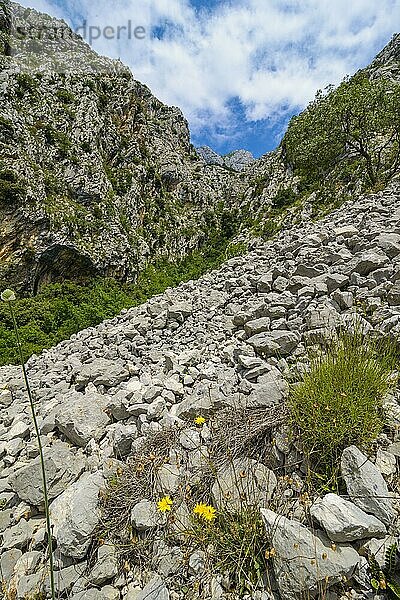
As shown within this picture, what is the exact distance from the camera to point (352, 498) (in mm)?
1992

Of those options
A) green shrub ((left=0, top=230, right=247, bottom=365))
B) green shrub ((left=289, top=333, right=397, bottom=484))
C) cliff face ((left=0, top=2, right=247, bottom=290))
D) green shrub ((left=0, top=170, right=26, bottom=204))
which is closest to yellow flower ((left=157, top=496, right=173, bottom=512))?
green shrub ((left=289, top=333, right=397, bottom=484))

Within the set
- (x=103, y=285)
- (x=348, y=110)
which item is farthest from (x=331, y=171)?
(x=103, y=285)

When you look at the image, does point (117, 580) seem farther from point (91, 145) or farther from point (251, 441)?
point (91, 145)

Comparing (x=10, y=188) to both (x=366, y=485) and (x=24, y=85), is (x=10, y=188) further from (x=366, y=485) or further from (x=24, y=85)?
(x=366, y=485)

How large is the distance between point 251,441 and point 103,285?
27.0m

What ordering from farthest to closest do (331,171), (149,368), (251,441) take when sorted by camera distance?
(331,171) → (149,368) → (251,441)

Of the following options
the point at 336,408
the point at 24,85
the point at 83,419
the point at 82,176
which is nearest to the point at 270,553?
the point at 336,408

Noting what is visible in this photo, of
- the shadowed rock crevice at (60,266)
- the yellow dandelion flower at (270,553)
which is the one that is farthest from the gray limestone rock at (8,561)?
the shadowed rock crevice at (60,266)

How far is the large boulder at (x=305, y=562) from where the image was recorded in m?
1.70

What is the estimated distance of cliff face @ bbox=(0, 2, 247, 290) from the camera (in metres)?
23.6

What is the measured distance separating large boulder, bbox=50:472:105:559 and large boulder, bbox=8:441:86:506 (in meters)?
0.27

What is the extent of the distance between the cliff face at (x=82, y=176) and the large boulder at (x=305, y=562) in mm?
24387

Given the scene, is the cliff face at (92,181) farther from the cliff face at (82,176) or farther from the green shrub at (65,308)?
the green shrub at (65,308)

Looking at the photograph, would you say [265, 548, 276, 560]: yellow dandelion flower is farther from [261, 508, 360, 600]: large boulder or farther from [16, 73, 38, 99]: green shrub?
[16, 73, 38, 99]: green shrub
